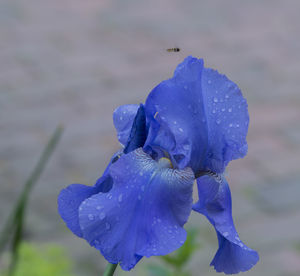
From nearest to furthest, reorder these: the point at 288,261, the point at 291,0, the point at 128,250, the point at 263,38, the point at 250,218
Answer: the point at 128,250 < the point at 288,261 < the point at 250,218 < the point at 263,38 < the point at 291,0

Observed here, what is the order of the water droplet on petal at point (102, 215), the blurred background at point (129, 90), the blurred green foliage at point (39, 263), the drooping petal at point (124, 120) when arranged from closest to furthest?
1. the water droplet on petal at point (102, 215)
2. the drooping petal at point (124, 120)
3. the blurred green foliage at point (39, 263)
4. the blurred background at point (129, 90)

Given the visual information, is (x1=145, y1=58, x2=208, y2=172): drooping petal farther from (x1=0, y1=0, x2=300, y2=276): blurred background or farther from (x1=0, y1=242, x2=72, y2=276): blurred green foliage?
(x1=0, y1=0, x2=300, y2=276): blurred background

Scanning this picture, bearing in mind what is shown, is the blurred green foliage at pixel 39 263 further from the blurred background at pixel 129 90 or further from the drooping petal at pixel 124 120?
the drooping petal at pixel 124 120

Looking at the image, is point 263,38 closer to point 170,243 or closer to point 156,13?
point 156,13

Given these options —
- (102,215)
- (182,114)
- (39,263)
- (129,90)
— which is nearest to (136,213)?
(102,215)

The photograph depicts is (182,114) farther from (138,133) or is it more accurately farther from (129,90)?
(129,90)

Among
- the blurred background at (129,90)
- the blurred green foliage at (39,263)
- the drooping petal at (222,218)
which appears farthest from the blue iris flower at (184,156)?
the blurred background at (129,90)

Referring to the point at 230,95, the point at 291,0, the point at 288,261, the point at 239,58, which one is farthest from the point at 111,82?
the point at 230,95
